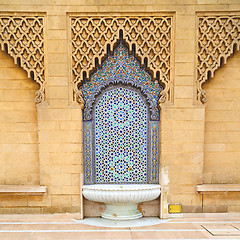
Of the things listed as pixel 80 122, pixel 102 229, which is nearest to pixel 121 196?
pixel 102 229

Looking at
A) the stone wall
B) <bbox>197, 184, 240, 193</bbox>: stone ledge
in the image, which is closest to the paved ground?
the stone wall

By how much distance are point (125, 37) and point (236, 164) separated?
301cm

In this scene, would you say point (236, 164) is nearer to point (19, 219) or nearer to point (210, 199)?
point (210, 199)

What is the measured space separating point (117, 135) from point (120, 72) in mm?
1128

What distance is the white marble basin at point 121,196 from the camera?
3.91 m

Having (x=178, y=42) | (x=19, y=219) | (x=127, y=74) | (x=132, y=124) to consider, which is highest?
(x=178, y=42)

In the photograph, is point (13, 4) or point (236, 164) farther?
point (236, 164)

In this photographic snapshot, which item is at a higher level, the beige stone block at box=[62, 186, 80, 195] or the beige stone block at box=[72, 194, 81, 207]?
the beige stone block at box=[62, 186, 80, 195]

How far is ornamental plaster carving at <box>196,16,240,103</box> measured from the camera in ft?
13.4

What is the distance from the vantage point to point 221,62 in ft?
13.8

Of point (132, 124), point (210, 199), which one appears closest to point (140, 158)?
point (132, 124)

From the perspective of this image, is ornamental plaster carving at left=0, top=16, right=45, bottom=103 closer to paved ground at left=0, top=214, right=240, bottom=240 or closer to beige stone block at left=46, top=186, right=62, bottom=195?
beige stone block at left=46, top=186, right=62, bottom=195

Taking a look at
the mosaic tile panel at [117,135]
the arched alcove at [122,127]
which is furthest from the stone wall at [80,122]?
the mosaic tile panel at [117,135]

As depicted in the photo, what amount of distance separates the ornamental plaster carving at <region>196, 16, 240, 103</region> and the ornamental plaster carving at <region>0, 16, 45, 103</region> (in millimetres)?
2709
